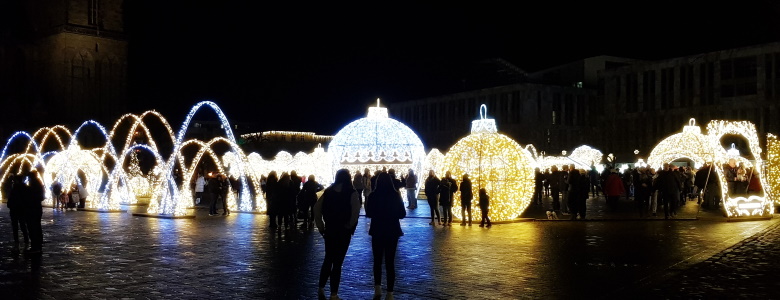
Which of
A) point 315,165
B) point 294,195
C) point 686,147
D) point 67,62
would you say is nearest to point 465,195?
point 294,195

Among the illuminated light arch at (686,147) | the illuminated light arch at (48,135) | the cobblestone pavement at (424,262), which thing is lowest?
the cobblestone pavement at (424,262)

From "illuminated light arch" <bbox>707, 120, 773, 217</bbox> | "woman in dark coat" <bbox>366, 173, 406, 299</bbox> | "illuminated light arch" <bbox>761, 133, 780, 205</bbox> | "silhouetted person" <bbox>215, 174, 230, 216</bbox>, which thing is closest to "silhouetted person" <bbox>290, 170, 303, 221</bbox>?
"silhouetted person" <bbox>215, 174, 230, 216</bbox>

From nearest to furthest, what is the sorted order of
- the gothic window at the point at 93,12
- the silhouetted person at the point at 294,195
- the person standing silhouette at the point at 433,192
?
the silhouetted person at the point at 294,195 → the person standing silhouette at the point at 433,192 → the gothic window at the point at 93,12

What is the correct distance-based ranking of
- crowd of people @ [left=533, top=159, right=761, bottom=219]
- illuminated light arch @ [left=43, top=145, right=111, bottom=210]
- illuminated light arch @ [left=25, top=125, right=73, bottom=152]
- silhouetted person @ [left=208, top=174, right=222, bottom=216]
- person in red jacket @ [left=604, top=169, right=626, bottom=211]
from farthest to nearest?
1. illuminated light arch @ [left=25, top=125, right=73, bottom=152]
2. illuminated light arch @ [left=43, top=145, right=111, bottom=210]
3. person in red jacket @ [left=604, top=169, right=626, bottom=211]
4. silhouetted person @ [left=208, top=174, right=222, bottom=216]
5. crowd of people @ [left=533, top=159, right=761, bottom=219]

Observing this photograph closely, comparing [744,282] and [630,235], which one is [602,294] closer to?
[744,282]

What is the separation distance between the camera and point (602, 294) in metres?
8.92

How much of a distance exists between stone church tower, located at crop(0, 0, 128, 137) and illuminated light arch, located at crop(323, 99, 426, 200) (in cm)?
3991

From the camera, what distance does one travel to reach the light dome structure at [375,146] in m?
25.7

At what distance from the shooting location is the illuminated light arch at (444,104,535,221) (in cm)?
1878

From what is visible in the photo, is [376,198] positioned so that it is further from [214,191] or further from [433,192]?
[214,191]

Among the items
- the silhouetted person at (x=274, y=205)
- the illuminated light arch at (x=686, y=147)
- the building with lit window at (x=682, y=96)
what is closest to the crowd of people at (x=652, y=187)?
the illuminated light arch at (x=686, y=147)

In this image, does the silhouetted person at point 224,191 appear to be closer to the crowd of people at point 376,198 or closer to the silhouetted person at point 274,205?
the crowd of people at point 376,198

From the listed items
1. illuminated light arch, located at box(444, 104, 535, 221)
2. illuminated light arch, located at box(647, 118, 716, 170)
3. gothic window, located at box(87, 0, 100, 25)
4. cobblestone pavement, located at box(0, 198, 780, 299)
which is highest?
gothic window, located at box(87, 0, 100, 25)

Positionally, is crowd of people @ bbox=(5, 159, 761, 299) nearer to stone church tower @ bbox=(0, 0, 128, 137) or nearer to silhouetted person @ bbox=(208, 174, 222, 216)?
silhouetted person @ bbox=(208, 174, 222, 216)
